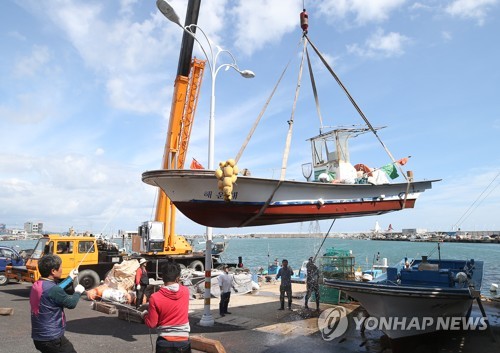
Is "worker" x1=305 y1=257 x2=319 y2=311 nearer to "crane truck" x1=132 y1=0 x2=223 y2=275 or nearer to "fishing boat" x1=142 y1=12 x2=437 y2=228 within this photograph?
"fishing boat" x1=142 y1=12 x2=437 y2=228

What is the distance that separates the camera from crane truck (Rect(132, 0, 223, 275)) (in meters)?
15.1

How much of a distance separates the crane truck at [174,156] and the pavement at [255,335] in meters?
4.74

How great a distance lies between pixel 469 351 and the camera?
24.3 ft

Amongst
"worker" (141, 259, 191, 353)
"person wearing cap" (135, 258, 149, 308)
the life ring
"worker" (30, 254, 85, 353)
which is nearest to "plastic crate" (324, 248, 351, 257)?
the life ring

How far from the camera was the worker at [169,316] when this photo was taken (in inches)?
143

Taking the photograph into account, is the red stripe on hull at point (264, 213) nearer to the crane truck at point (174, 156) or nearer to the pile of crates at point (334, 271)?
the pile of crates at point (334, 271)

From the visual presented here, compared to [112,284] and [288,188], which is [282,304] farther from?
[112,284]

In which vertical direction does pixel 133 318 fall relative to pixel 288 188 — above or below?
below

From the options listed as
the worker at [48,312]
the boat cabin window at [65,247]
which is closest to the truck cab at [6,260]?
the boat cabin window at [65,247]

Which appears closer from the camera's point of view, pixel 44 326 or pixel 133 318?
pixel 44 326

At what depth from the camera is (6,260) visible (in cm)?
1802

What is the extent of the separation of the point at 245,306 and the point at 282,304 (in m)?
1.29

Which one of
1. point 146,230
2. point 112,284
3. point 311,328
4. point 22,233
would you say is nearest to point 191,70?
point 146,230

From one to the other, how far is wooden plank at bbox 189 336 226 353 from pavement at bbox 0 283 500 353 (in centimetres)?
60
